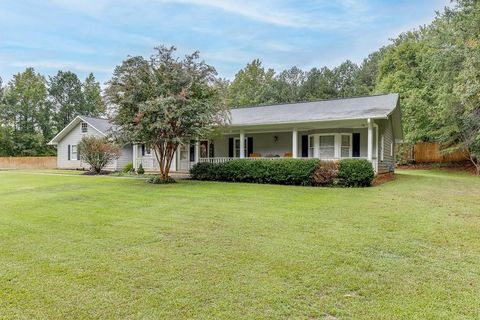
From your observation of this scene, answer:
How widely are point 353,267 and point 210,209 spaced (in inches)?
181

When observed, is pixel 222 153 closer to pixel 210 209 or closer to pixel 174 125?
pixel 174 125

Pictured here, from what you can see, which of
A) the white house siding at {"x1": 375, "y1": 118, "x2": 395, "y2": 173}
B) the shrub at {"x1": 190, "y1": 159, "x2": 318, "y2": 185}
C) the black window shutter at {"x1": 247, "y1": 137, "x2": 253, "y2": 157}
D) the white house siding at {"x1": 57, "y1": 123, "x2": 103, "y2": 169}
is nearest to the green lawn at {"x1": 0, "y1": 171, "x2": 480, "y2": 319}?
the shrub at {"x1": 190, "y1": 159, "x2": 318, "y2": 185}

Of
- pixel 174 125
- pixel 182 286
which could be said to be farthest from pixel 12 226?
pixel 174 125

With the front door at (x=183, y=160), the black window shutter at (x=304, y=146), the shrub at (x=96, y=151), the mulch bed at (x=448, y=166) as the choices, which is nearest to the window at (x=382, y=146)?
the black window shutter at (x=304, y=146)

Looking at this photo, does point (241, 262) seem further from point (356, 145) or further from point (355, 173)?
point (356, 145)

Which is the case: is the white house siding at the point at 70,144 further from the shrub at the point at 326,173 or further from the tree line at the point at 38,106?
the shrub at the point at 326,173

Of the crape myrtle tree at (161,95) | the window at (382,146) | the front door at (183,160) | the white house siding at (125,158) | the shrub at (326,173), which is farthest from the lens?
the white house siding at (125,158)

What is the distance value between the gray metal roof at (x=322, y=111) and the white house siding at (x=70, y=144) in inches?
582

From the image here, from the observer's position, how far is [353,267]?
439 cm

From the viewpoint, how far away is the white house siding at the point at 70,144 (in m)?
28.4

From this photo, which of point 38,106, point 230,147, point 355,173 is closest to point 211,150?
point 230,147

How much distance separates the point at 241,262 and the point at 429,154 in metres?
30.5

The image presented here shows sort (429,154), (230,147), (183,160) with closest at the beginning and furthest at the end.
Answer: (230,147) → (183,160) → (429,154)

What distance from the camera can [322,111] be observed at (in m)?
17.4
